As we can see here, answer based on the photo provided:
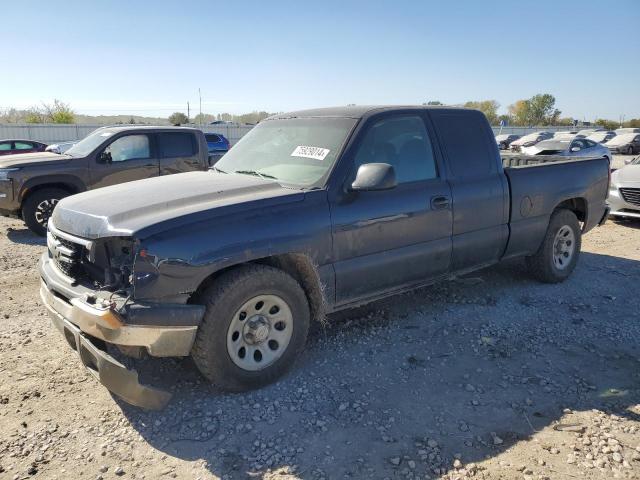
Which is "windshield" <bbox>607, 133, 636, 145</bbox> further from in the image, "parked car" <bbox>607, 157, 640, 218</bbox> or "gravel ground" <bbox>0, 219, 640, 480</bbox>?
"gravel ground" <bbox>0, 219, 640, 480</bbox>

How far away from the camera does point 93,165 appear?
8.74m

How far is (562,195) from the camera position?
549cm

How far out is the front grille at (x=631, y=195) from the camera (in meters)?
9.04

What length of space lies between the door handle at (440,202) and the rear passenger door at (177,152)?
6.23 metres

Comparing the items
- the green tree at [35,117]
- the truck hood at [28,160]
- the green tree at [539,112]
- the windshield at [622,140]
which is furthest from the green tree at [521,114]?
the truck hood at [28,160]

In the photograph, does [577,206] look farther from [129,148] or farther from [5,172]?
[5,172]

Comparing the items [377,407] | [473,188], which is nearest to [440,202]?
[473,188]

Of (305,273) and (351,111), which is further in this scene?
(351,111)

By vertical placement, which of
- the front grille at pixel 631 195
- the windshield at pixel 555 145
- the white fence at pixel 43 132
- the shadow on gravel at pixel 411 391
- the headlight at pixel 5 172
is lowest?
the shadow on gravel at pixel 411 391

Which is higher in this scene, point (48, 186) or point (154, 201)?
point (154, 201)

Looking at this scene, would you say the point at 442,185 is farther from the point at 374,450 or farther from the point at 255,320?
the point at 374,450

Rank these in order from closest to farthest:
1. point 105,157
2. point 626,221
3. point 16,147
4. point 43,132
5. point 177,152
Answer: point 105,157, point 177,152, point 626,221, point 16,147, point 43,132

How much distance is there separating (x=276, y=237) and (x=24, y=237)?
697cm

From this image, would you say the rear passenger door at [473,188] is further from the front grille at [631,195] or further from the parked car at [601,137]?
the parked car at [601,137]
